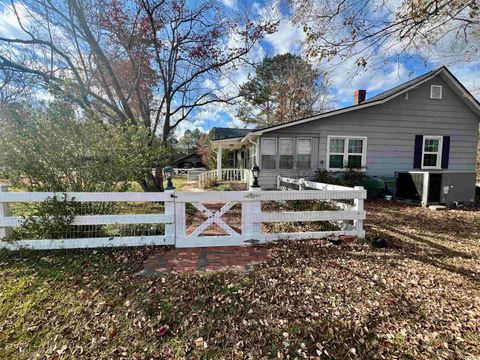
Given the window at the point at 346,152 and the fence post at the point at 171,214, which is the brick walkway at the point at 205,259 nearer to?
the fence post at the point at 171,214

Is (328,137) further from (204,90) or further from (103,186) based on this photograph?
(103,186)

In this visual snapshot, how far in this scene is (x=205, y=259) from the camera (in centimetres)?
366

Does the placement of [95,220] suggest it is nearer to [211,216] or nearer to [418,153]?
[211,216]

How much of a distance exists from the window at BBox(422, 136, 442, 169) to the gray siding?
36 centimetres

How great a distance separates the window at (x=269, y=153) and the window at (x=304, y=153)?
106 centimetres

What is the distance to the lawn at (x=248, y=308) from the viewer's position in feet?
6.56

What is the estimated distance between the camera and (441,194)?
8.05 m

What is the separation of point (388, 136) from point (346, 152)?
6.62 ft

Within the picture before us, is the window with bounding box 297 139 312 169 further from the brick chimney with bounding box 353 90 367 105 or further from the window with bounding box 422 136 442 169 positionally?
the brick chimney with bounding box 353 90 367 105

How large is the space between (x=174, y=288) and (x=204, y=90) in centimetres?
866

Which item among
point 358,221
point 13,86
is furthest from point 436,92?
point 13,86

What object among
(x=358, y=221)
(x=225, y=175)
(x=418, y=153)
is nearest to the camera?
(x=358, y=221)

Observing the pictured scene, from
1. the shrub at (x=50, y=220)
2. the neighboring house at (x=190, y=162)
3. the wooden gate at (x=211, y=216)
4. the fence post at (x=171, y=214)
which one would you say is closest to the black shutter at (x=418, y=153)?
the wooden gate at (x=211, y=216)

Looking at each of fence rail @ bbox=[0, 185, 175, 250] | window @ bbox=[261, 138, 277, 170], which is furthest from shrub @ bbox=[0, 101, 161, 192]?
window @ bbox=[261, 138, 277, 170]
